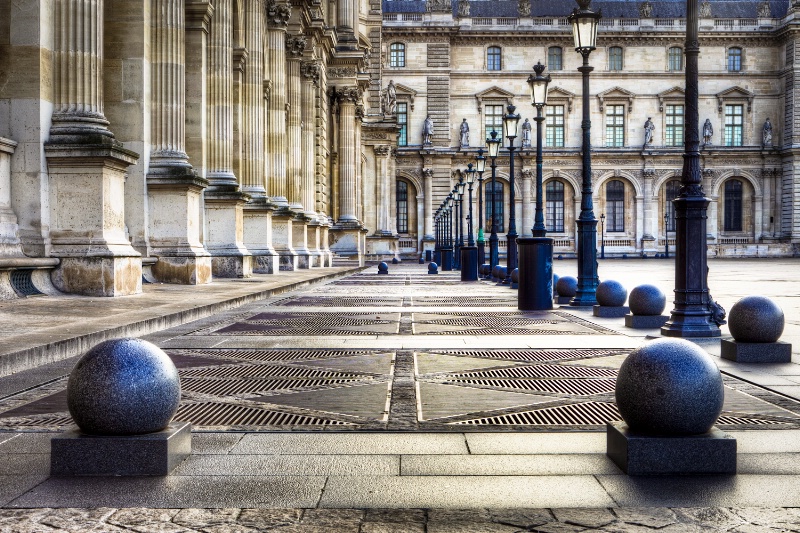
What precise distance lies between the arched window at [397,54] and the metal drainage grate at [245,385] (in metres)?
72.1

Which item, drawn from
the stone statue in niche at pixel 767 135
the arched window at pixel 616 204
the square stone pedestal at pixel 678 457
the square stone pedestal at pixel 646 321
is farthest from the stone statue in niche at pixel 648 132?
the square stone pedestal at pixel 678 457

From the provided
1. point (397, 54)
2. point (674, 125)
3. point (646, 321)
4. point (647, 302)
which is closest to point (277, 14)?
point (647, 302)

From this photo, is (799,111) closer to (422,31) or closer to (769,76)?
(769,76)

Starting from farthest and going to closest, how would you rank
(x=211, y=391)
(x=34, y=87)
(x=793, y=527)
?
(x=34, y=87) < (x=211, y=391) < (x=793, y=527)

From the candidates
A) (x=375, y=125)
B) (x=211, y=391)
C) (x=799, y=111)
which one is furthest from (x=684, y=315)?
(x=799, y=111)

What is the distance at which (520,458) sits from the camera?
4.55 m

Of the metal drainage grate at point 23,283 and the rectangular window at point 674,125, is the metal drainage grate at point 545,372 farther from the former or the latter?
the rectangular window at point 674,125

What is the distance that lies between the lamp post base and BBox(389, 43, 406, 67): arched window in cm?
6460

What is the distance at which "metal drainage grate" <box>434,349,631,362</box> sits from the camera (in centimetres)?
838

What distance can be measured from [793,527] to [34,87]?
11573mm

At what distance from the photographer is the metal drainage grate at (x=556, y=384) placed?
257 inches

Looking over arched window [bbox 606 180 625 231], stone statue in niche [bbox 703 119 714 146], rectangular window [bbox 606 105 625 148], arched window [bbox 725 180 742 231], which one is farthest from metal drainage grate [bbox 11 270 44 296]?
arched window [bbox 725 180 742 231]

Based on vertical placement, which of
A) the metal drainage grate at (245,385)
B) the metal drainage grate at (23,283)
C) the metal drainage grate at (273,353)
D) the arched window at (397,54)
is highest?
the arched window at (397,54)

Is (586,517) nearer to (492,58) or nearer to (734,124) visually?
(492,58)
